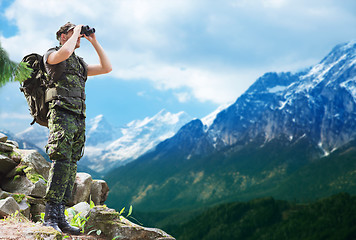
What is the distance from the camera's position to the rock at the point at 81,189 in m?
12.4

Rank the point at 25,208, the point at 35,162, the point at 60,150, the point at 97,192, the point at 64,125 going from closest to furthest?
the point at 60,150, the point at 64,125, the point at 25,208, the point at 35,162, the point at 97,192

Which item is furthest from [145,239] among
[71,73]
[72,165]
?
[71,73]

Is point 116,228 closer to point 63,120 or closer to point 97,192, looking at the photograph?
point 63,120

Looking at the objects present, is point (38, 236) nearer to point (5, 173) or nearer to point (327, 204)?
point (5, 173)

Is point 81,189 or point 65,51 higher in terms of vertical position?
point 65,51

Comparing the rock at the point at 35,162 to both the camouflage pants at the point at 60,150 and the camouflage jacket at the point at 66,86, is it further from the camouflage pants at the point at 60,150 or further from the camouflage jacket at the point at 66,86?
the camouflage jacket at the point at 66,86

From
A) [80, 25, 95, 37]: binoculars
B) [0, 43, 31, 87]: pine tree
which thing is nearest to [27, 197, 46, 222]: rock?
[0, 43, 31, 87]: pine tree

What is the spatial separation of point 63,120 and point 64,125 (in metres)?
0.11

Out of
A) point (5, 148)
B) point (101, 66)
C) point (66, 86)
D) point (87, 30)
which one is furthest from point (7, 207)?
point (87, 30)

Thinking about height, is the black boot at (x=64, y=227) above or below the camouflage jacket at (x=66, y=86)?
below

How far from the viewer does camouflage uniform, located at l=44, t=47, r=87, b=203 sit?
703 centimetres

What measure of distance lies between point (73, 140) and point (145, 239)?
2.63 meters

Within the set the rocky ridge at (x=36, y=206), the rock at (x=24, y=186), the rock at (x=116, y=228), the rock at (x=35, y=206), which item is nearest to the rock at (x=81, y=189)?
the rocky ridge at (x=36, y=206)

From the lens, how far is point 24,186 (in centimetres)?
1118
